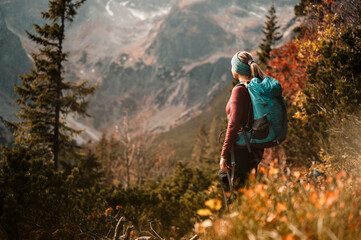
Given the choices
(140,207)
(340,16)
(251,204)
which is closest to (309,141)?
(340,16)

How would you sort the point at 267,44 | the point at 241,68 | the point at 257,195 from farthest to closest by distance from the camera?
the point at 267,44 < the point at 241,68 < the point at 257,195

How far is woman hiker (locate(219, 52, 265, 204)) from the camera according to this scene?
2854 mm

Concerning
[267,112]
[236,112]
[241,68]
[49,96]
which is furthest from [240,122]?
[49,96]

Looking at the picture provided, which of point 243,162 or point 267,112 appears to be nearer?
point 267,112

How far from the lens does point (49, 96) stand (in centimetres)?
1289

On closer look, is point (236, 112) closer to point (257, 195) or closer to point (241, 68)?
point (241, 68)

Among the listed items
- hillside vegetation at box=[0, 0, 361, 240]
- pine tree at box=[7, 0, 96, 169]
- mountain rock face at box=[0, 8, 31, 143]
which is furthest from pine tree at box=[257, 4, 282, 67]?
mountain rock face at box=[0, 8, 31, 143]

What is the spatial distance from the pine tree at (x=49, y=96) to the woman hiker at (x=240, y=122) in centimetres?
A: 1226

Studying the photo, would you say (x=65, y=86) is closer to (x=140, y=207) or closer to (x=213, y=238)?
(x=140, y=207)

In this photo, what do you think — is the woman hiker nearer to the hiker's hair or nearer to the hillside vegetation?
the hiker's hair

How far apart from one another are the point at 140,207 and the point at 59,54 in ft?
34.7

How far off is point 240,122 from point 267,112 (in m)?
0.32

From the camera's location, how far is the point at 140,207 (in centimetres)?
751

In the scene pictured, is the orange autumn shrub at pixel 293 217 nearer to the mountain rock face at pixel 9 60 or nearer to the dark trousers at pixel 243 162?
the dark trousers at pixel 243 162
